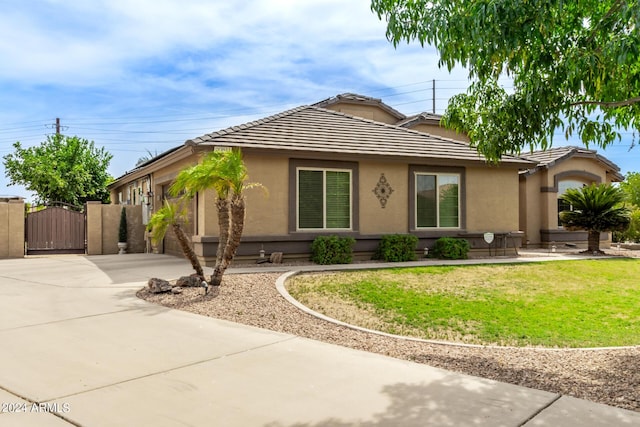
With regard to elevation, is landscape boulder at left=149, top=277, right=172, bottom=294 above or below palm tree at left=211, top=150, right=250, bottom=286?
below

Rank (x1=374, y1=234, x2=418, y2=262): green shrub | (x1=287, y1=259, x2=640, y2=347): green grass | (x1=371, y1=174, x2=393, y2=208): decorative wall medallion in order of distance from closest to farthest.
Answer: (x1=287, y1=259, x2=640, y2=347): green grass
(x1=374, y1=234, x2=418, y2=262): green shrub
(x1=371, y1=174, x2=393, y2=208): decorative wall medallion

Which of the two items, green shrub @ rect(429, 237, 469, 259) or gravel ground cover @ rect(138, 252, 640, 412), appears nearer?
gravel ground cover @ rect(138, 252, 640, 412)

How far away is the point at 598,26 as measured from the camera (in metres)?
5.08

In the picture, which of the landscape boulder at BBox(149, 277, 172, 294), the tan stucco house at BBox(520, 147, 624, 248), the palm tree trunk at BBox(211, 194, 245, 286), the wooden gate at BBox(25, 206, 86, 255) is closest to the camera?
the landscape boulder at BBox(149, 277, 172, 294)

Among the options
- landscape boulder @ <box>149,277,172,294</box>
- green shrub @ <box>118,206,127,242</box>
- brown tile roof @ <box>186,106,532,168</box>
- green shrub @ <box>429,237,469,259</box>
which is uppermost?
brown tile roof @ <box>186,106,532,168</box>

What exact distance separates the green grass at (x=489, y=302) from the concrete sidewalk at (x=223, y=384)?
2.43m

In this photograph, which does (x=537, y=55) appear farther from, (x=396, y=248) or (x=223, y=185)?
(x=396, y=248)

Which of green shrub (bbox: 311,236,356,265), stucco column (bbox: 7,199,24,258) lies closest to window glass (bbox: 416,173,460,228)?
green shrub (bbox: 311,236,356,265)

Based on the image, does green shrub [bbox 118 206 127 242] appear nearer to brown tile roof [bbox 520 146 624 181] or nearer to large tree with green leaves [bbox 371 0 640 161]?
large tree with green leaves [bbox 371 0 640 161]

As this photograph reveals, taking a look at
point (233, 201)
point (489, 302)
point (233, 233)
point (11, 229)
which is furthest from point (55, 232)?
point (489, 302)

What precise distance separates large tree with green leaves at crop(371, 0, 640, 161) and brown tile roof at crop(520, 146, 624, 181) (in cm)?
1619

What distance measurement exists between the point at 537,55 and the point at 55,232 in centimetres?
1928

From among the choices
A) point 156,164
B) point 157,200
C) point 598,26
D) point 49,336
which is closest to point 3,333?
point 49,336

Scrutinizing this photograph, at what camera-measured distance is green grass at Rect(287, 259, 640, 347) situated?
7469 mm
